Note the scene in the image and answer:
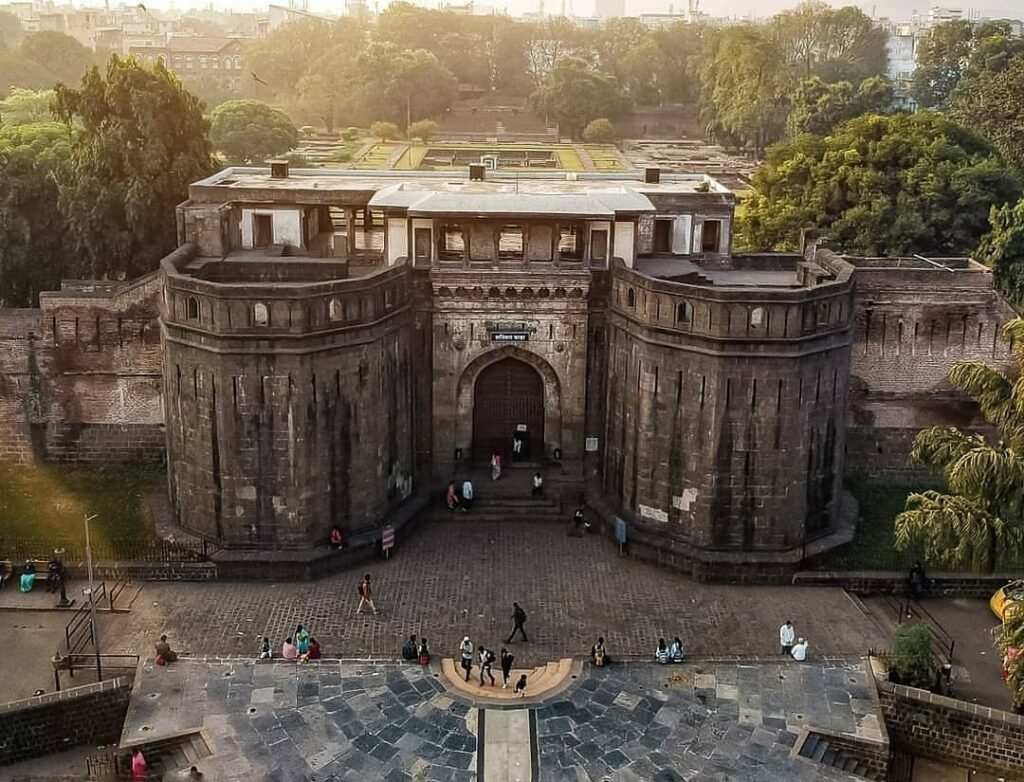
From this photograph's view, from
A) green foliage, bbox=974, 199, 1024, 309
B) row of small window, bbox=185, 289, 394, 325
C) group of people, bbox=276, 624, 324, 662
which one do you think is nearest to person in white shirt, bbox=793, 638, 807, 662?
group of people, bbox=276, 624, 324, 662

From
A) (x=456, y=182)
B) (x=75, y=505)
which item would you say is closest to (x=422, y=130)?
(x=456, y=182)

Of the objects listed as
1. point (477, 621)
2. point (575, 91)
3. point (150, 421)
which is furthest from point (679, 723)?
point (575, 91)

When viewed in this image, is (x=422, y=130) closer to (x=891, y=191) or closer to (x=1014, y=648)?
(x=891, y=191)

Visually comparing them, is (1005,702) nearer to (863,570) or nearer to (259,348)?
(863,570)

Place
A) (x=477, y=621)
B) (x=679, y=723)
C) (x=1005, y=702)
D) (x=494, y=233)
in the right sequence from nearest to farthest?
1. (x=679, y=723)
2. (x=1005, y=702)
3. (x=477, y=621)
4. (x=494, y=233)

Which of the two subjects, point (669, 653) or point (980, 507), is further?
point (669, 653)

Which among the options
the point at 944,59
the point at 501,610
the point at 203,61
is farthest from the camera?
the point at 203,61

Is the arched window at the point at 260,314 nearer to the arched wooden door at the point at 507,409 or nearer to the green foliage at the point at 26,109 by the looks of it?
the arched wooden door at the point at 507,409
